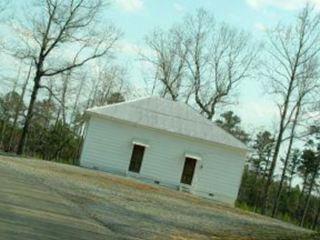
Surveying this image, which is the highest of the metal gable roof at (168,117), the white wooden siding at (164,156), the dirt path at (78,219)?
the metal gable roof at (168,117)

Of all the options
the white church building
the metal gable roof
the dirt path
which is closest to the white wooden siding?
the white church building

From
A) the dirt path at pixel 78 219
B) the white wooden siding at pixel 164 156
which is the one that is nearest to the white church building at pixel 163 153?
the white wooden siding at pixel 164 156

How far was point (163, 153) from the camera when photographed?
4519cm

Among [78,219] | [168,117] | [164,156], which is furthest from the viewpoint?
[168,117]

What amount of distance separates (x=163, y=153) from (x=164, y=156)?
8.2 inches

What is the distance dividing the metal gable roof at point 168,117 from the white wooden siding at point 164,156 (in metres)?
0.46

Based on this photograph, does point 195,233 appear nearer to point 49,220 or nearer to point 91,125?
point 49,220

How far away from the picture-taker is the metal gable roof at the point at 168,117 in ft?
149

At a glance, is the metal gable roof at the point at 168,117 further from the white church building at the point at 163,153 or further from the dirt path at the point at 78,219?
the dirt path at the point at 78,219

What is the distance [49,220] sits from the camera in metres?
12.7

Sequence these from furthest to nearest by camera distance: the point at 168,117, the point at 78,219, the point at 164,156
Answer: the point at 168,117
the point at 164,156
the point at 78,219

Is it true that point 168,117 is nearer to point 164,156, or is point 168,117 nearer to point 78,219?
point 164,156

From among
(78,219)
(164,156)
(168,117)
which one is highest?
(168,117)

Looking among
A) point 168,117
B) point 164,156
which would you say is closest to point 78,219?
point 164,156
